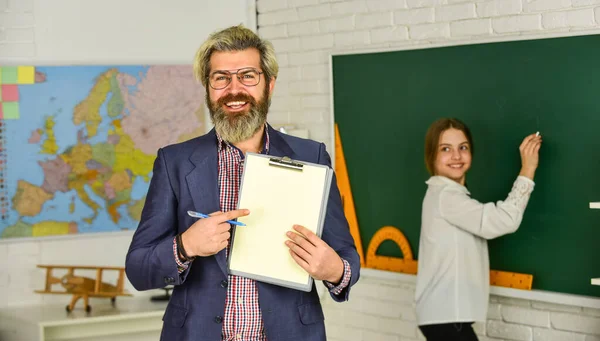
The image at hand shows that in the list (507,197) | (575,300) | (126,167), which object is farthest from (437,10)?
(126,167)

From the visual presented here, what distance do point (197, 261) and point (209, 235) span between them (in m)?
0.20

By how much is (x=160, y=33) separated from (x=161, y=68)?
0.21 metres

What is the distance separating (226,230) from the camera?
74.4 inches

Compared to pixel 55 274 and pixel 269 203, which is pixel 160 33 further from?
pixel 269 203

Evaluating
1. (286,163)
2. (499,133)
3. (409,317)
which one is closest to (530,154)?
(499,133)

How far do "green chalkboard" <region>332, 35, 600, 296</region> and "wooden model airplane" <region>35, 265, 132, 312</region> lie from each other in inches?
53.9

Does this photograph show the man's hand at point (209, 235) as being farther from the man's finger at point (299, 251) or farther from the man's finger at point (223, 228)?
the man's finger at point (299, 251)

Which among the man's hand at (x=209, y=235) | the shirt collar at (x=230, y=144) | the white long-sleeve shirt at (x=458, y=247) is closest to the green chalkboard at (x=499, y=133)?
the white long-sleeve shirt at (x=458, y=247)

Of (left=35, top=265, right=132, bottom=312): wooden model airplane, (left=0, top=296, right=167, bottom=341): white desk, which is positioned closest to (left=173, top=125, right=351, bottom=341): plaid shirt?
(left=0, top=296, right=167, bottom=341): white desk

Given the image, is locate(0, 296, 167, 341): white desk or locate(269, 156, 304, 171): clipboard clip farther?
locate(0, 296, 167, 341): white desk

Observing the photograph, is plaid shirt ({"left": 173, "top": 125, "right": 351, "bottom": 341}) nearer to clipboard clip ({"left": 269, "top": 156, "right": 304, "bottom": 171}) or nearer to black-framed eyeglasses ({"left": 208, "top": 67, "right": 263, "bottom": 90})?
clipboard clip ({"left": 269, "top": 156, "right": 304, "bottom": 171})

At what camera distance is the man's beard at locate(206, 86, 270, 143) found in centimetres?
205

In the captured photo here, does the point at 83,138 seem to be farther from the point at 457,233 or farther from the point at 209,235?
the point at 209,235

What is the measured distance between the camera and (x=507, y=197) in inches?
138
